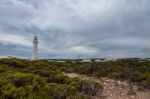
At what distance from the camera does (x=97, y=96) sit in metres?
13.3

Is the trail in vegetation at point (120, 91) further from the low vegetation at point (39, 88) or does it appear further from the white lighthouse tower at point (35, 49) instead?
the white lighthouse tower at point (35, 49)

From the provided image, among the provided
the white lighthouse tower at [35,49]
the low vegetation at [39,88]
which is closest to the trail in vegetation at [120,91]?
the low vegetation at [39,88]

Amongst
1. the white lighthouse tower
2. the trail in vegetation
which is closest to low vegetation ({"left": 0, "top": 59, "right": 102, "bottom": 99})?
the trail in vegetation

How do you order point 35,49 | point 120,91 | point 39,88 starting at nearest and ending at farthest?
point 39,88
point 120,91
point 35,49

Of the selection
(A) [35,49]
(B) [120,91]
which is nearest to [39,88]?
(B) [120,91]

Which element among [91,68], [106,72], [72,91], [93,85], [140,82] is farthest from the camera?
[91,68]

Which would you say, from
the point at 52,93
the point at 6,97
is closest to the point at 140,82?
the point at 52,93

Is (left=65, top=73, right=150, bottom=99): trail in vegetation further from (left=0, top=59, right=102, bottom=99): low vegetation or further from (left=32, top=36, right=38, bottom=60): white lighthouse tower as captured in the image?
(left=32, top=36, right=38, bottom=60): white lighthouse tower

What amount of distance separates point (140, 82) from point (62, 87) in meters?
5.14

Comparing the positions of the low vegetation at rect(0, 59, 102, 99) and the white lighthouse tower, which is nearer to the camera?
the low vegetation at rect(0, 59, 102, 99)

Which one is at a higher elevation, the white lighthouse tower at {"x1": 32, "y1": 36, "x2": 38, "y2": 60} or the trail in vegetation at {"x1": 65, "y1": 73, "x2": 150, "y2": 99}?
the white lighthouse tower at {"x1": 32, "y1": 36, "x2": 38, "y2": 60}

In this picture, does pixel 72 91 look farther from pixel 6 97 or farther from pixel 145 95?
pixel 145 95

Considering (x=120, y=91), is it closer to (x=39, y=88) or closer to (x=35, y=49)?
(x=39, y=88)

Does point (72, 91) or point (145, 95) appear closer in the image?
point (72, 91)
